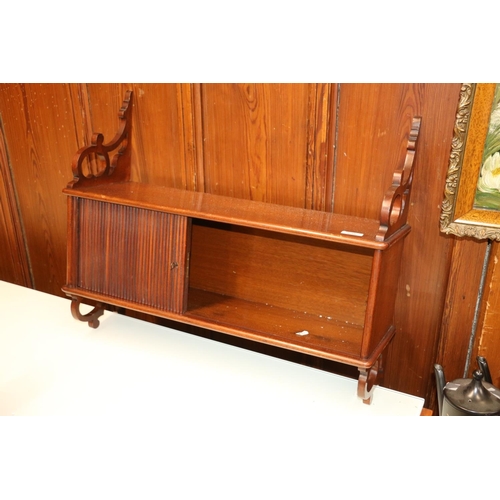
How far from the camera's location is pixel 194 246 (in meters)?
1.81

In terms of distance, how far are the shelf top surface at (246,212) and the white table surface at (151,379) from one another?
1.45ft

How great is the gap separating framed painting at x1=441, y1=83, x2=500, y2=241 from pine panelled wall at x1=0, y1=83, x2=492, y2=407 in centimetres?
6

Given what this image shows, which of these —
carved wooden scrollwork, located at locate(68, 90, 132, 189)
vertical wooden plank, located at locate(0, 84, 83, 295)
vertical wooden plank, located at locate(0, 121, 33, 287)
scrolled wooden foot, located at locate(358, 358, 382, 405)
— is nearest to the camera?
scrolled wooden foot, located at locate(358, 358, 382, 405)

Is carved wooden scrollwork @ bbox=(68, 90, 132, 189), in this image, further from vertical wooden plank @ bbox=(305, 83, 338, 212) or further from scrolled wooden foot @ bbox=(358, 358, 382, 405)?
scrolled wooden foot @ bbox=(358, 358, 382, 405)

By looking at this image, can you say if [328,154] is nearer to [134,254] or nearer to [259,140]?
[259,140]

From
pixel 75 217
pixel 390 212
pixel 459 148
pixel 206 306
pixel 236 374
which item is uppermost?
A: pixel 459 148

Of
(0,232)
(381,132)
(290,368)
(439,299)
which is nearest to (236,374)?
(290,368)

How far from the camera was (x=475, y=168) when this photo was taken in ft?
4.48

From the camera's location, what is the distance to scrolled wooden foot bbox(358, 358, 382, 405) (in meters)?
1.40

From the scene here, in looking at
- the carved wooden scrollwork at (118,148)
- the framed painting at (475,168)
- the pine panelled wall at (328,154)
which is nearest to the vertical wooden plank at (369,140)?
the pine panelled wall at (328,154)

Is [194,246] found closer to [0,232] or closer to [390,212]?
[390,212]

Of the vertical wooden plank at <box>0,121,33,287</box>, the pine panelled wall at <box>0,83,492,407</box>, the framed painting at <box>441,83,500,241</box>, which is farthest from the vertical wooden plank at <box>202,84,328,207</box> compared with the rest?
the vertical wooden plank at <box>0,121,33,287</box>

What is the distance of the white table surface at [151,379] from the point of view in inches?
55.5

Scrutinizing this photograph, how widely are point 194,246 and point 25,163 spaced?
847 mm
